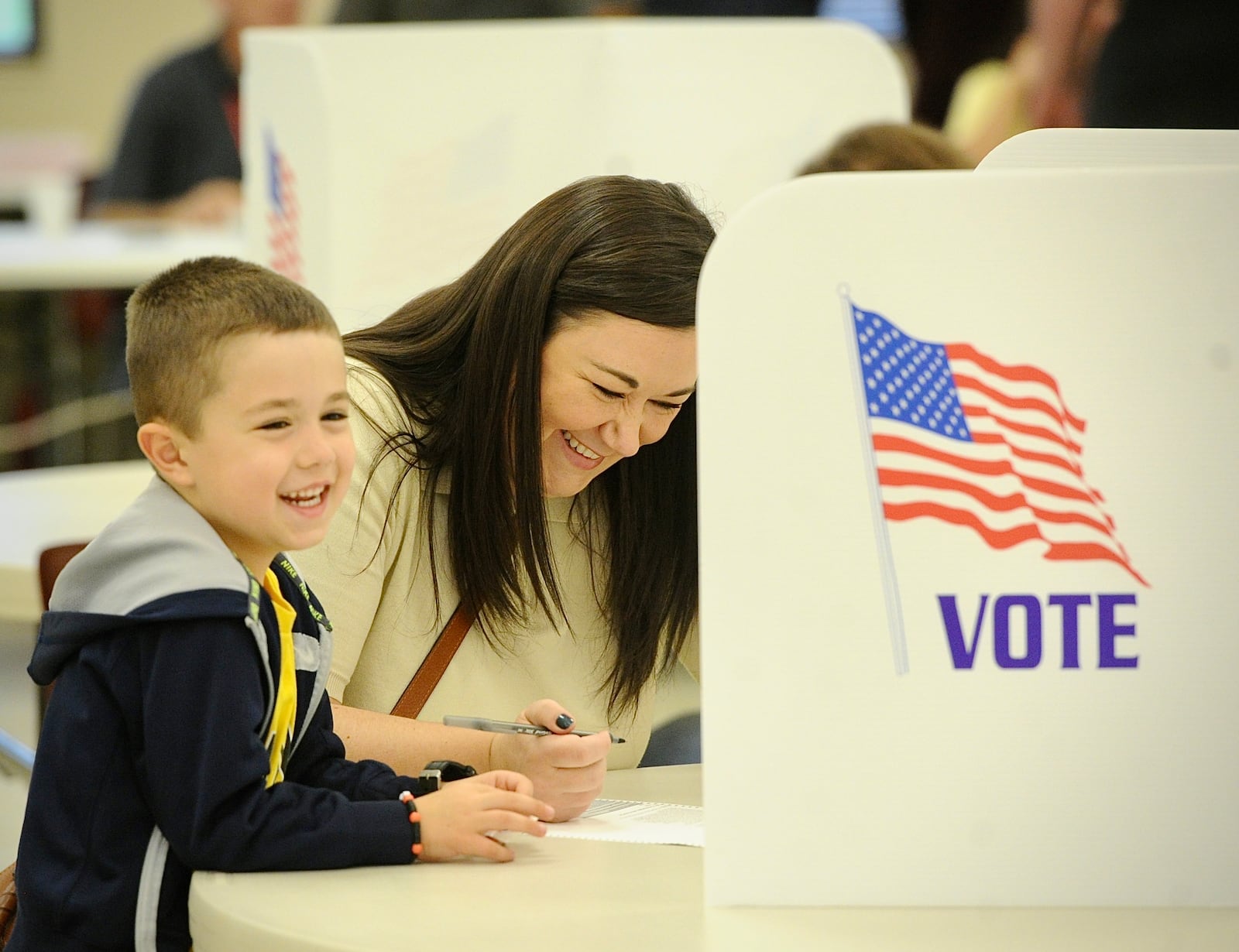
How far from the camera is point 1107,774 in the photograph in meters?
1.09

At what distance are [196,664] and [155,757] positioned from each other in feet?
0.22

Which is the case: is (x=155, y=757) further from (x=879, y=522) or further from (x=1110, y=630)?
(x=1110, y=630)

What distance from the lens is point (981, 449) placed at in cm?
108

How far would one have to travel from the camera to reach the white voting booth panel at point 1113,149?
3.89 feet

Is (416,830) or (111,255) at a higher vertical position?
(111,255)

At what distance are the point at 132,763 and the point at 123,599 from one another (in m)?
0.11

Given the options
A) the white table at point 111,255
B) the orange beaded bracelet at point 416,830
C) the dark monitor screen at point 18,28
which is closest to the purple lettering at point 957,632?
the orange beaded bracelet at point 416,830

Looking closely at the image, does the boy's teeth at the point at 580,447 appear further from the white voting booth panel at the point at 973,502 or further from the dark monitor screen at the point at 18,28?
the dark monitor screen at the point at 18,28

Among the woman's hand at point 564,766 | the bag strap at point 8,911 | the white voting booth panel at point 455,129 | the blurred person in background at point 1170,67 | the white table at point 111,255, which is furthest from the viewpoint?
the white table at point 111,255

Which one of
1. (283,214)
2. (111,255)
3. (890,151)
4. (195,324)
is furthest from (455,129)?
(111,255)

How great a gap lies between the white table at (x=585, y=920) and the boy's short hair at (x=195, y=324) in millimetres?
324

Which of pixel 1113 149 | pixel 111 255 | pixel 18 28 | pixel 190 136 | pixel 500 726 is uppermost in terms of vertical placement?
pixel 18 28

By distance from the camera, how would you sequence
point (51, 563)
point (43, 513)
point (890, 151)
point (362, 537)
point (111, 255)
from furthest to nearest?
point (111, 255)
point (43, 513)
point (890, 151)
point (51, 563)
point (362, 537)

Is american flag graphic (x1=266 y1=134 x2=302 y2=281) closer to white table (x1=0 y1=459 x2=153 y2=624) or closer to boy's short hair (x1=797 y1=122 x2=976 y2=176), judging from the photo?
white table (x1=0 y1=459 x2=153 y2=624)
